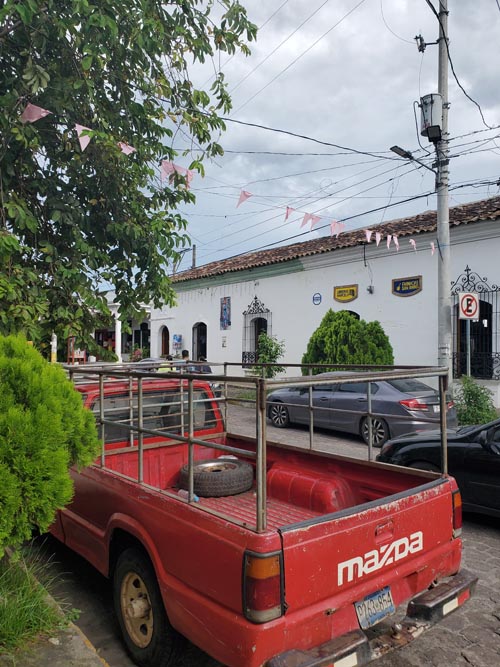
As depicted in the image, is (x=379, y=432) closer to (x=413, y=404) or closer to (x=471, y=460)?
(x=413, y=404)

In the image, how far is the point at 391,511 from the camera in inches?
109

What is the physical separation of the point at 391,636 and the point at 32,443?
2.11 m

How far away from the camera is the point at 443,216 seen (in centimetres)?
1070

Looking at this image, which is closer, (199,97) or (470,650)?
(470,650)

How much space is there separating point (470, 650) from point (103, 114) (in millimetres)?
5400

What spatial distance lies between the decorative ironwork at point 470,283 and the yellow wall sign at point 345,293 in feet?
11.0

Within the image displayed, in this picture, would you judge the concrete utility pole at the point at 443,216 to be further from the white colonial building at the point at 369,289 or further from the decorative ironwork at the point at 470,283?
the decorative ironwork at the point at 470,283

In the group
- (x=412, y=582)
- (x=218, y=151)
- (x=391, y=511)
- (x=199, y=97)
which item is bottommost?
(x=412, y=582)

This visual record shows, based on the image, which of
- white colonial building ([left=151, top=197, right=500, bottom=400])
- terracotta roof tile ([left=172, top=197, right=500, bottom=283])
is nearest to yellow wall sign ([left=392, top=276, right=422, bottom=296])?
white colonial building ([left=151, top=197, right=500, bottom=400])

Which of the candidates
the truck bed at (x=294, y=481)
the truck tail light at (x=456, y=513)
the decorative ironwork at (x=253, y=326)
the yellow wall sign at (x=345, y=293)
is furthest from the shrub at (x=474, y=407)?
the decorative ironwork at (x=253, y=326)

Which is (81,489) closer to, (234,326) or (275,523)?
(275,523)

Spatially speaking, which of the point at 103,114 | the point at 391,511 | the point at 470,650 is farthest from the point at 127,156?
the point at 470,650

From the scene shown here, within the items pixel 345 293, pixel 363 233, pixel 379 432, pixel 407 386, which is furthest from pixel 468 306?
pixel 363 233

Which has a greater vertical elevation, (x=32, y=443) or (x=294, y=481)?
(x=32, y=443)
